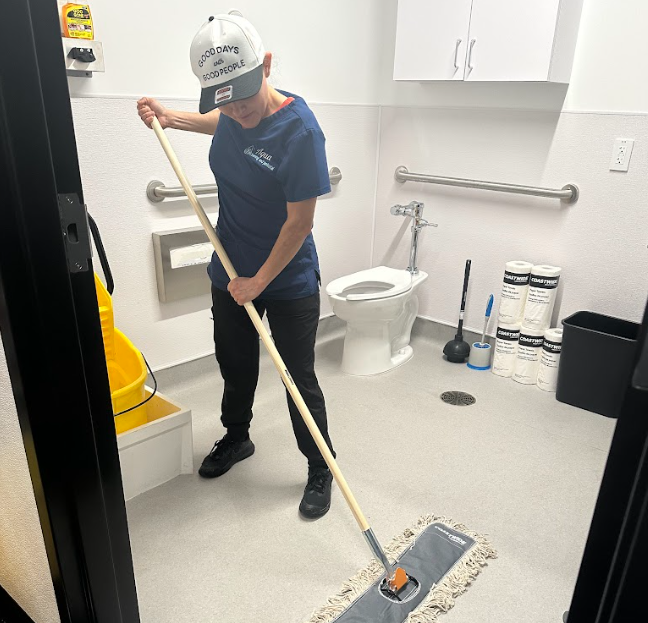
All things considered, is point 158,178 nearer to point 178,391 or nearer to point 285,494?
point 178,391

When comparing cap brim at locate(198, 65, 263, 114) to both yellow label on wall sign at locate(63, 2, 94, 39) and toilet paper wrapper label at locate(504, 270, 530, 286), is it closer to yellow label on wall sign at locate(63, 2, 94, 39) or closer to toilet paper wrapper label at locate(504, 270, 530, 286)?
yellow label on wall sign at locate(63, 2, 94, 39)

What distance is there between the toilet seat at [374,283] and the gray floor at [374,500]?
39cm

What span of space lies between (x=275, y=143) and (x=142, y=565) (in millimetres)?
1113

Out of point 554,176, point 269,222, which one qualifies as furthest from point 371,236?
point 269,222

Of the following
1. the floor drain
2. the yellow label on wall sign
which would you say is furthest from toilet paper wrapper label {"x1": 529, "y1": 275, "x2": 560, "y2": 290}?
the yellow label on wall sign

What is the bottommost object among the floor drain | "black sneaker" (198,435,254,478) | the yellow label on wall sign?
the floor drain

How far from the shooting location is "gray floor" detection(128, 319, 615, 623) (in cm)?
141

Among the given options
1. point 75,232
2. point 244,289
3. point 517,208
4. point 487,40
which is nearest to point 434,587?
point 244,289

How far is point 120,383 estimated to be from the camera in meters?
1.77

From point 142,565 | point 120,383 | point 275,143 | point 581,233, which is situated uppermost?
point 275,143

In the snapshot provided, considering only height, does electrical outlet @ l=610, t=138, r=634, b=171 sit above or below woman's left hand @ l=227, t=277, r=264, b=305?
above

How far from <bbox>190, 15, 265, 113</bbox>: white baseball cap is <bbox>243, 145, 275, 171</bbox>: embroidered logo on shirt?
16 centimetres

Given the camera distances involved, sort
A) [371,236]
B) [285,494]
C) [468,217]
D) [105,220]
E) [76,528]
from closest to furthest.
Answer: [76,528] → [285,494] → [105,220] → [468,217] → [371,236]

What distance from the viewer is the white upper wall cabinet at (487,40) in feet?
6.97
